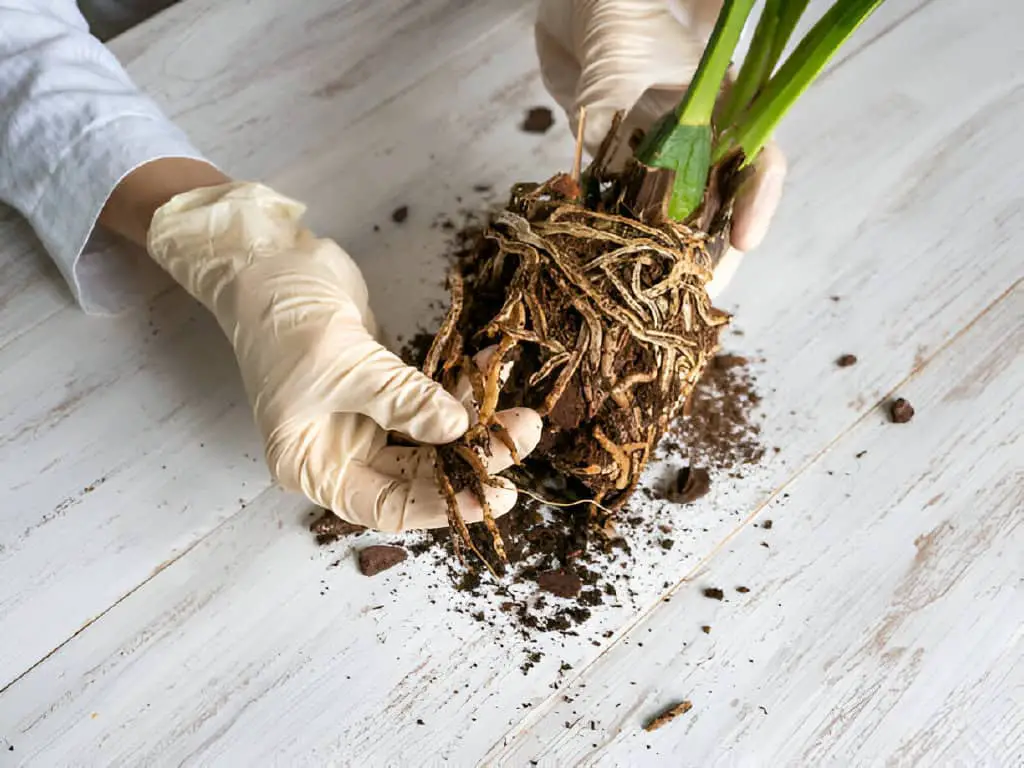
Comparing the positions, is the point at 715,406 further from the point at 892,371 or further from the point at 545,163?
the point at 545,163

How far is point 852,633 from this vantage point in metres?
0.93

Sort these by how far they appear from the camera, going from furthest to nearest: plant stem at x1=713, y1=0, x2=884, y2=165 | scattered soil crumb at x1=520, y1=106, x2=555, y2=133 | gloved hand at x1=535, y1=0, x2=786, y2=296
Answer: scattered soil crumb at x1=520, y1=106, x2=555, y2=133
gloved hand at x1=535, y1=0, x2=786, y2=296
plant stem at x1=713, y1=0, x2=884, y2=165

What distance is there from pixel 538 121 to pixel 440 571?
0.56 meters

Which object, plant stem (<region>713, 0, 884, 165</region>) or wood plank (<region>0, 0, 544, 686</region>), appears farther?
wood plank (<region>0, 0, 544, 686</region>)

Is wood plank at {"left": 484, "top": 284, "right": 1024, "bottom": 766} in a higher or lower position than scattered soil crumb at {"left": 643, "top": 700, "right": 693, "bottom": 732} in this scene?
higher

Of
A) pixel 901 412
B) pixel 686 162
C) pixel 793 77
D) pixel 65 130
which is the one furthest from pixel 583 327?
pixel 65 130

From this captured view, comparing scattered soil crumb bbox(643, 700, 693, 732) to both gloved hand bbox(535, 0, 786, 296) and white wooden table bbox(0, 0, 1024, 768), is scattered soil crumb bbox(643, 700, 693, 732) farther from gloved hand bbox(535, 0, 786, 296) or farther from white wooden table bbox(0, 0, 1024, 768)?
gloved hand bbox(535, 0, 786, 296)

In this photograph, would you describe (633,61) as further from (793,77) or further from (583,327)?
(583,327)

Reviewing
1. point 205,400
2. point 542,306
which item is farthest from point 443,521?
point 205,400

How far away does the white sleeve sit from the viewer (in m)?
0.95

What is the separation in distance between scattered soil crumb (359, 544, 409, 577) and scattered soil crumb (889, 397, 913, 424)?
0.54 metres

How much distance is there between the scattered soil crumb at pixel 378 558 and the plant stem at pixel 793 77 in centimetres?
49

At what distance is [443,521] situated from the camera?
2.82 feet

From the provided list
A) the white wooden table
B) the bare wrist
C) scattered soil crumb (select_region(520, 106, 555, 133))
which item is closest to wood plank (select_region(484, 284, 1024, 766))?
the white wooden table
